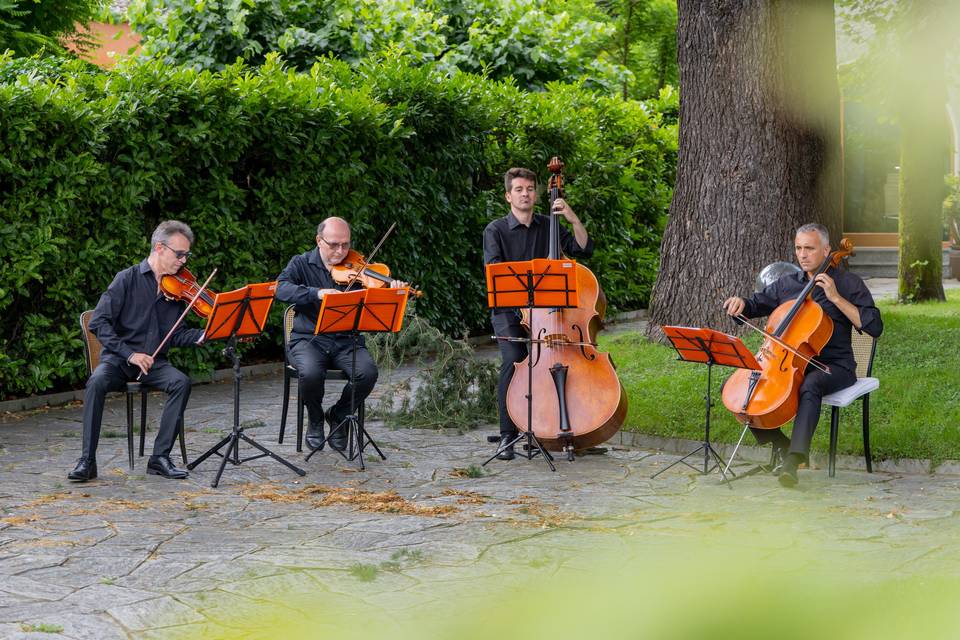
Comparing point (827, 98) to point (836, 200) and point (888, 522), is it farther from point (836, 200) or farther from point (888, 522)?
point (888, 522)

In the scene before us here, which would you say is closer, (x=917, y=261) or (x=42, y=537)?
(x=42, y=537)

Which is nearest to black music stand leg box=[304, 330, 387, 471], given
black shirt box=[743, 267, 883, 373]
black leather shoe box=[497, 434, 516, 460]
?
black leather shoe box=[497, 434, 516, 460]

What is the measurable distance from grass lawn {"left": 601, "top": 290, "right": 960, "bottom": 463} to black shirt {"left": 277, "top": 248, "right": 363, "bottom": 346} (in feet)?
7.62

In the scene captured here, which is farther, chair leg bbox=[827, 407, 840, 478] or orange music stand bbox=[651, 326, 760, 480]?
chair leg bbox=[827, 407, 840, 478]

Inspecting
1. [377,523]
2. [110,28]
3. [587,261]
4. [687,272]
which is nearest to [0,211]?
[377,523]

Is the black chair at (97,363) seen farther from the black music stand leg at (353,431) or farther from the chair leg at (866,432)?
the chair leg at (866,432)

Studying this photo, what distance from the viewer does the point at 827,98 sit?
1066cm

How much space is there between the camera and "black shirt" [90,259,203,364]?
754 cm

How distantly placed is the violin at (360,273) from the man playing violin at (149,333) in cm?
99

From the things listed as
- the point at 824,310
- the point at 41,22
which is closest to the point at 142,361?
the point at 824,310

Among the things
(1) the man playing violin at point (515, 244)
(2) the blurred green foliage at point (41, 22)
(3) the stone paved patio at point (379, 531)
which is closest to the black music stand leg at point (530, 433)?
(3) the stone paved patio at point (379, 531)

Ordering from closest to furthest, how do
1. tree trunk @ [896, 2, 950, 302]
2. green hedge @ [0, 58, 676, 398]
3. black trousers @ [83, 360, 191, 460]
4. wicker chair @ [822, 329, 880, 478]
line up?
wicker chair @ [822, 329, 880, 478]
black trousers @ [83, 360, 191, 460]
green hedge @ [0, 58, 676, 398]
tree trunk @ [896, 2, 950, 302]

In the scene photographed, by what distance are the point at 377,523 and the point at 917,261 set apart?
12.0 m

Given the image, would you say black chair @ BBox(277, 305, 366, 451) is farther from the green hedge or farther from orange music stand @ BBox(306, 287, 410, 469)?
the green hedge
